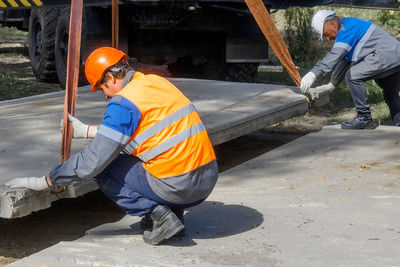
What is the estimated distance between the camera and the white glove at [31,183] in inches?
156

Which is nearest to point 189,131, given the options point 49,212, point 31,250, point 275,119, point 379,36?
point 31,250

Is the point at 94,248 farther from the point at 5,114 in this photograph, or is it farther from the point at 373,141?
the point at 373,141

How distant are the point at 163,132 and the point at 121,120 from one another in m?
0.24

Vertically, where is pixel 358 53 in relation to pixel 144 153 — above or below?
above

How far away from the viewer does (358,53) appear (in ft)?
23.3

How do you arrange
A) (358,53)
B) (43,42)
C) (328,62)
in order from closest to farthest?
(328,62) → (358,53) → (43,42)

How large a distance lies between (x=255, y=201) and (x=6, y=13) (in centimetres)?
887

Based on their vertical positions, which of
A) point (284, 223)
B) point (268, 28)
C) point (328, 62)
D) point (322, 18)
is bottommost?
point (284, 223)

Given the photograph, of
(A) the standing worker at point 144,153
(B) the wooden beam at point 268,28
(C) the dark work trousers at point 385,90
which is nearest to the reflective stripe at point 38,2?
(B) the wooden beam at point 268,28

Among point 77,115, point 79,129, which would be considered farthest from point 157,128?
point 77,115

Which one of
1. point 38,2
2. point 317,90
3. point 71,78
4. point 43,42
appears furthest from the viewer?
point 43,42

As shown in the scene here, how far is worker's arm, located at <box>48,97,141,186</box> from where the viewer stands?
369 cm

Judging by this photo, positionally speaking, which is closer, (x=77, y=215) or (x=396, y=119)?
(x=77, y=215)

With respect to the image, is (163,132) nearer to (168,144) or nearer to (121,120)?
(168,144)
